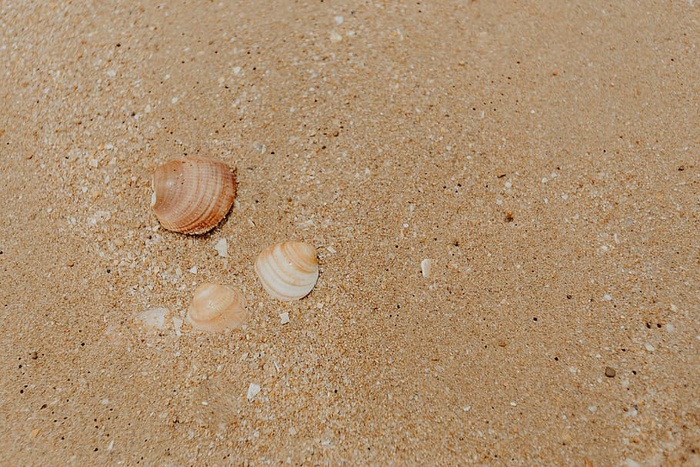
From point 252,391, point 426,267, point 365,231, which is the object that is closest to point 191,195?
point 365,231

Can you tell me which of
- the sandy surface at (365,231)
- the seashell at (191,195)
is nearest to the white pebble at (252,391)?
the sandy surface at (365,231)

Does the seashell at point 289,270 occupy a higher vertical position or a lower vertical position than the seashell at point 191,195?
lower

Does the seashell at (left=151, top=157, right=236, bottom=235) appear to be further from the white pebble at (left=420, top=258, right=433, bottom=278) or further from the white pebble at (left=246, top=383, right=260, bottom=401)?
the white pebble at (left=420, top=258, right=433, bottom=278)

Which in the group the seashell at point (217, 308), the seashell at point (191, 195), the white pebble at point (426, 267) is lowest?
the seashell at point (217, 308)

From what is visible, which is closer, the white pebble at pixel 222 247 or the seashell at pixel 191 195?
the seashell at pixel 191 195

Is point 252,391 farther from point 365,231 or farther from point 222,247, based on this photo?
point 365,231

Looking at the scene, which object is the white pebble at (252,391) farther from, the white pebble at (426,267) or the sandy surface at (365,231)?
the white pebble at (426,267)

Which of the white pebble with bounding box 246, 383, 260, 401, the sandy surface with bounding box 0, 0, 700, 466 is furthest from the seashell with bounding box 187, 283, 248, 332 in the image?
the white pebble with bounding box 246, 383, 260, 401
